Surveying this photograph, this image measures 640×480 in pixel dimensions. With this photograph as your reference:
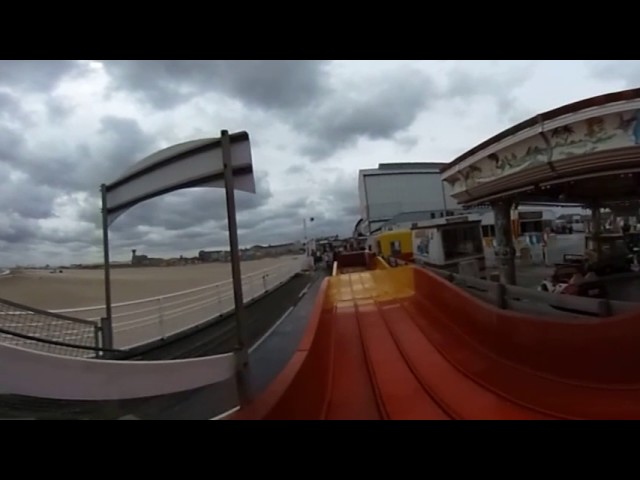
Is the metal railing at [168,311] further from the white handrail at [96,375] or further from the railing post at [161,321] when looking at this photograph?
the white handrail at [96,375]

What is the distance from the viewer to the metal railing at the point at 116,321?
8.56ft

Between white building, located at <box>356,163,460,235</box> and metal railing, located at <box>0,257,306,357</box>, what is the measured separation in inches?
1033

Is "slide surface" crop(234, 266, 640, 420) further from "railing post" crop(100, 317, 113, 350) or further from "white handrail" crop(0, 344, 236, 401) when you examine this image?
"railing post" crop(100, 317, 113, 350)

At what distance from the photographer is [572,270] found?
9.16 meters

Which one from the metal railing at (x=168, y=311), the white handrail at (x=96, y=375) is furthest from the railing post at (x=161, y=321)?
the white handrail at (x=96, y=375)

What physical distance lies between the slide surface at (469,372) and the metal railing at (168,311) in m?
2.42

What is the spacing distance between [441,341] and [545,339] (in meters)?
1.63

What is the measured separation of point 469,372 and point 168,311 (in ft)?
15.0

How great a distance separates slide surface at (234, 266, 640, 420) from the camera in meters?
2.58

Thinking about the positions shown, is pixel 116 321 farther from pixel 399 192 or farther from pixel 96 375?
pixel 399 192

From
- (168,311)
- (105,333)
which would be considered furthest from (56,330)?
(168,311)

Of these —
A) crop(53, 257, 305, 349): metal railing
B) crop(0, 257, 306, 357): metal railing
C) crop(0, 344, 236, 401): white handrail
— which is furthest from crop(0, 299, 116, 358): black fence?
crop(0, 344, 236, 401): white handrail

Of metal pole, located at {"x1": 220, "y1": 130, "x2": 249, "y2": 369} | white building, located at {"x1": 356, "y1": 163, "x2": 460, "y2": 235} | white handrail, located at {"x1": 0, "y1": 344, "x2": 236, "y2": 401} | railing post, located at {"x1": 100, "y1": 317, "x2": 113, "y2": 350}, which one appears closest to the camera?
white handrail, located at {"x1": 0, "y1": 344, "x2": 236, "y2": 401}
